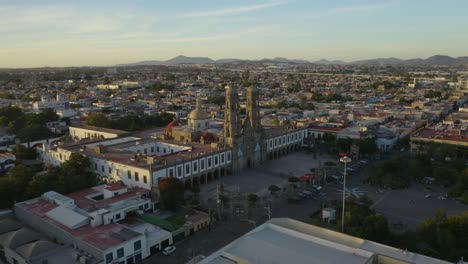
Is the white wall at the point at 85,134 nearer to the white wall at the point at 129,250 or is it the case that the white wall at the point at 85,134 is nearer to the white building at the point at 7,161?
the white building at the point at 7,161

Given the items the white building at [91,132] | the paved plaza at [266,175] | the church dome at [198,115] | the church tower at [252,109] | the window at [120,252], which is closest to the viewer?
the window at [120,252]

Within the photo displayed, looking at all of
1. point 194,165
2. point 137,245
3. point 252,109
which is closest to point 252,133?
point 252,109

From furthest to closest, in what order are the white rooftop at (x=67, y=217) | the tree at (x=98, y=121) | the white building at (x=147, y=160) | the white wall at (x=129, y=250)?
the tree at (x=98, y=121) → the white building at (x=147, y=160) → the white rooftop at (x=67, y=217) → the white wall at (x=129, y=250)

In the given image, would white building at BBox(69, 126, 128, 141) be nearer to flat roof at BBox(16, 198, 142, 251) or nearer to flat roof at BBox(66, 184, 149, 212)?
flat roof at BBox(66, 184, 149, 212)

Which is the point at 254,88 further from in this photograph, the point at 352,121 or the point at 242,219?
the point at 352,121

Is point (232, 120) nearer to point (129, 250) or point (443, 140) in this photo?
point (129, 250)

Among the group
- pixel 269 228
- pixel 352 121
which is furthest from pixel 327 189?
pixel 352 121

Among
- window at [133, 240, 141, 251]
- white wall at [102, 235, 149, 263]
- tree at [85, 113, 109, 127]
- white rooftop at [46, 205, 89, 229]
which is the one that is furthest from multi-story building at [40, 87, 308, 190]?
window at [133, 240, 141, 251]

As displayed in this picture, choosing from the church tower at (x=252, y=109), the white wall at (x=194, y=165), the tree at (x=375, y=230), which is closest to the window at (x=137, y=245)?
the white wall at (x=194, y=165)

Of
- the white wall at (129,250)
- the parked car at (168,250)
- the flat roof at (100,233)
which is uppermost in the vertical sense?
the flat roof at (100,233)
